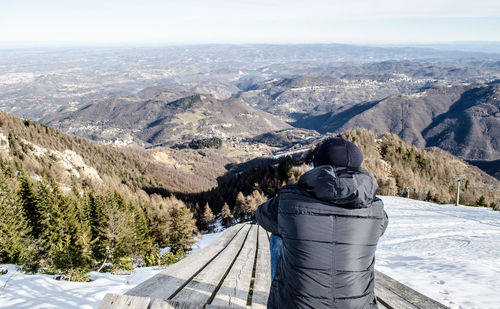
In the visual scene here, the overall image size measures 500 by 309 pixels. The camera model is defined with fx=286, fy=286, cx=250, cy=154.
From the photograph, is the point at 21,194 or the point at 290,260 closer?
the point at 290,260

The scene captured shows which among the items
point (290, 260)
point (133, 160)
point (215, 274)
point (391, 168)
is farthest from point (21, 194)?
point (133, 160)

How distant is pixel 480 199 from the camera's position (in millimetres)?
28297

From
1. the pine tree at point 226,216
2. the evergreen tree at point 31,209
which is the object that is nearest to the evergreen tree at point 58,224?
the evergreen tree at point 31,209

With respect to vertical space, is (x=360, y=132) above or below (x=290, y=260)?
below

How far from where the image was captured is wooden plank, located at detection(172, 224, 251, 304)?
170 inches

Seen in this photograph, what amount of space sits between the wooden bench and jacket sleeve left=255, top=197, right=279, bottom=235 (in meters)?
1.23

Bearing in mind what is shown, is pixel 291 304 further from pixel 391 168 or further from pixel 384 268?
pixel 391 168

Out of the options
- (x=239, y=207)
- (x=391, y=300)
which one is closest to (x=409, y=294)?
(x=391, y=300)

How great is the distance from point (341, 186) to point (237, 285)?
301 centimetres

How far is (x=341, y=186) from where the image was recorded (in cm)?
296

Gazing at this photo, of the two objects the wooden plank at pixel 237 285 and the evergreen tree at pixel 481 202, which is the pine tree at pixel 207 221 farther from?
the wooden plank at pixel 237 285

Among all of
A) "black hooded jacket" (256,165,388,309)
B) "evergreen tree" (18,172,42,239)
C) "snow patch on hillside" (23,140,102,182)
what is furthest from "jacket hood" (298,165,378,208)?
"snow patch on hillside" (23,140,102,182)

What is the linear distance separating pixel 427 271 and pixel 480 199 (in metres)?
28.0

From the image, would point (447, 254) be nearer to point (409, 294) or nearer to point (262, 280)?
point (409, 294)
